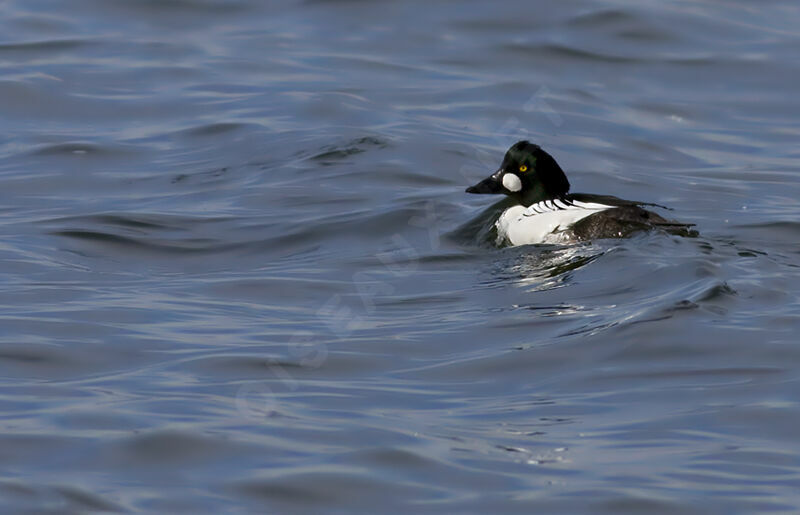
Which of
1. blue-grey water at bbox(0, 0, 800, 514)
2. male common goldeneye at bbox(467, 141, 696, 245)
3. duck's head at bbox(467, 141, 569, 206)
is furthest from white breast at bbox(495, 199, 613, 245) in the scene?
blue-grey water at bbox(0, 0, 800, 514)

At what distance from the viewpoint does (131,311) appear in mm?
8602

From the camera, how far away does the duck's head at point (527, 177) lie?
1116 cm

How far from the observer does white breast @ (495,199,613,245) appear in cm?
1044

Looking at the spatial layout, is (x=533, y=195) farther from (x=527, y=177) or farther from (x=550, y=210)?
(x=550, y=210)

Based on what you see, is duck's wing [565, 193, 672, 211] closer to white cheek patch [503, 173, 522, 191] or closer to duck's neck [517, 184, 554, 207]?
duck's neck [517, 184, 554, 207]

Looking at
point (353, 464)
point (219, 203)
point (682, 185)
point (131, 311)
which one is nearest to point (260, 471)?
point (353, 464)

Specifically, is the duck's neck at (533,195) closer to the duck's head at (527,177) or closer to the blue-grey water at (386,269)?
the duck's head at (527,177)

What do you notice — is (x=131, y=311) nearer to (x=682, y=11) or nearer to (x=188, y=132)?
(x=188, y=132)

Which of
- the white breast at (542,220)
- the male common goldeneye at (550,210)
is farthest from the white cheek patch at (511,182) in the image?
the white breast at (542,220)

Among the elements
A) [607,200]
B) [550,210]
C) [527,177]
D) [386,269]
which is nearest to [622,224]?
[607,200]

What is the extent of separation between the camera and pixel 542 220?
10.7m

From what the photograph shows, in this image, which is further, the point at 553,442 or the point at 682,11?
the point at 682,11

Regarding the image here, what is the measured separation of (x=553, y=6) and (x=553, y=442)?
577 inches

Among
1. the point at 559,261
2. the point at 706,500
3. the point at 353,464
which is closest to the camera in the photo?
the point at 706,500
